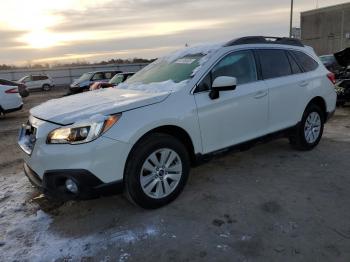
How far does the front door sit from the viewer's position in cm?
447

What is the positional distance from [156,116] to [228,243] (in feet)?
4.69

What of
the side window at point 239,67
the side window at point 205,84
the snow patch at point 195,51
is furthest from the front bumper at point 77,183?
the snow patch at point 195,51

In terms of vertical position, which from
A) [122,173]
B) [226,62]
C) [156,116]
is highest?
[226,62]

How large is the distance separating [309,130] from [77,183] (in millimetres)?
3942

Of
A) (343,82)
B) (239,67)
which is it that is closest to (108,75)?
(343,82)

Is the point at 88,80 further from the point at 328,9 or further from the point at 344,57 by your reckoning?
the point at 328,9

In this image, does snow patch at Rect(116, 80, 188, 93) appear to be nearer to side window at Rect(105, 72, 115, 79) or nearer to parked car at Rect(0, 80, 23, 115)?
parked car at Rect(0, 80, 23, 115)

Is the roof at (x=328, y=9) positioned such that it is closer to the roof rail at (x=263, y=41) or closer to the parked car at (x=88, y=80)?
the parked car at (x=88, y=80)

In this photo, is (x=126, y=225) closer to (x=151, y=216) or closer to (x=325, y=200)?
(x=151, y=216)

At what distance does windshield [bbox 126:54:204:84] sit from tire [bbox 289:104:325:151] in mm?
2062

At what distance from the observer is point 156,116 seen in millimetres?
3977

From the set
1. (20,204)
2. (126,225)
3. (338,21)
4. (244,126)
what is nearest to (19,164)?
(20,204)

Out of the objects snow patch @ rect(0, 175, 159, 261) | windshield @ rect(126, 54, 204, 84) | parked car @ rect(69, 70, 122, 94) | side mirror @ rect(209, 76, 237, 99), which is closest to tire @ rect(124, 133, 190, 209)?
snow patch @ rect(0, 175, 159, 261)

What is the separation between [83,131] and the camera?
3.64 metres
